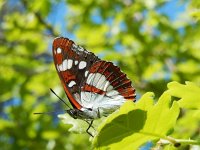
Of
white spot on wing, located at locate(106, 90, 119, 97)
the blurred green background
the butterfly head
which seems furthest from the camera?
the blurred green background

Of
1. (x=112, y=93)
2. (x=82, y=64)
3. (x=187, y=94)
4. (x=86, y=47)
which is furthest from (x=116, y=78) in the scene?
(x=86, y=47)

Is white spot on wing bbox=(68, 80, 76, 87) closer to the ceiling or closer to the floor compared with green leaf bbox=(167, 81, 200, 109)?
closer to the ceiling

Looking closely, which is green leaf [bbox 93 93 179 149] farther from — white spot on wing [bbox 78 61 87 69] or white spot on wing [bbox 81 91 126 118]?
white spot on wing [bbox 78 61 87 69]

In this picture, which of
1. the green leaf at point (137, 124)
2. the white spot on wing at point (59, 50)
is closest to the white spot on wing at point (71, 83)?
the white spot on wing at point (59, 50)

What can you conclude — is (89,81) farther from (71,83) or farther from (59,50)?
(59,50)

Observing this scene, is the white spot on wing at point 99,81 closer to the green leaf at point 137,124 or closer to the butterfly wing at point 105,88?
the butterfly wing at point 105,88

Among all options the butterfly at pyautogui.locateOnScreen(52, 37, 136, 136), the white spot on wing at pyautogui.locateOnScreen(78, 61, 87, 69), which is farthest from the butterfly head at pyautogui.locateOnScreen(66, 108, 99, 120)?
the white spot on wing at pyautogui.locateOnScreen(78, 61, 87, 69)

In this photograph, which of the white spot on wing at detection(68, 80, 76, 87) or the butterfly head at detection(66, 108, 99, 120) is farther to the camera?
the white spot on wing at detection(68, 80, 76, 87)

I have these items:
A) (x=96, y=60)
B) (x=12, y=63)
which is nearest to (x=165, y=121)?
(x=96, y=60)
